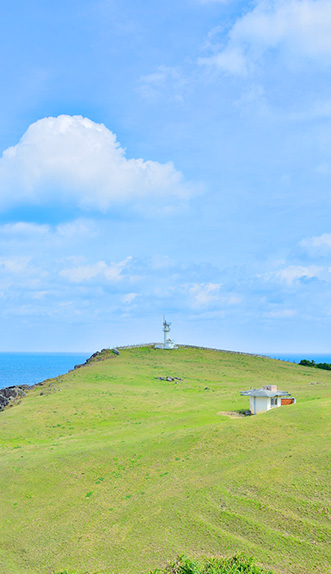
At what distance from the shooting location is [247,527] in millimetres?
23625

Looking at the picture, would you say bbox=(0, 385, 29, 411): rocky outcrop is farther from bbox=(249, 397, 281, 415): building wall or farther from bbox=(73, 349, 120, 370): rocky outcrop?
bbox=(249, 397, 281, 415): building wall

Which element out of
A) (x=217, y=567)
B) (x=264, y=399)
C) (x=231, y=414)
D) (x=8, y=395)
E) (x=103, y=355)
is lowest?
(x=217, y=567)

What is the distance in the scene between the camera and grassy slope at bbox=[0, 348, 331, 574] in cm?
2300

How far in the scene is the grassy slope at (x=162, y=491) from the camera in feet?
75.5

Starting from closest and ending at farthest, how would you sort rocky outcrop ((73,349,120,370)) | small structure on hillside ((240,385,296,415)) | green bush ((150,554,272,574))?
1. green bush ((150,554,272,574))
2. small structure on hillside ((240,385,296,415))
3. rocky outcrop ((73,349,120,370))

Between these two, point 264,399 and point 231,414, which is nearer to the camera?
point 264,399

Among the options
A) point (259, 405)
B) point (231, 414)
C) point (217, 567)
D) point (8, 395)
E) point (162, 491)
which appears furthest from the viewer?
point (8, 395)

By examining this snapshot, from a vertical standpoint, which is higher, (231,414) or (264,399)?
(264,399)

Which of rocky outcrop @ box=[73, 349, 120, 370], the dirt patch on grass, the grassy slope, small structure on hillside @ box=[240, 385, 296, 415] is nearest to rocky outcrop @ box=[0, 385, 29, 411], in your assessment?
the grassy slope

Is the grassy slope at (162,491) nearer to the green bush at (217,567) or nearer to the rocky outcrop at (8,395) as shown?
the green bush at (217,567)

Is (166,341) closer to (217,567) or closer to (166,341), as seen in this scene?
(166,341)

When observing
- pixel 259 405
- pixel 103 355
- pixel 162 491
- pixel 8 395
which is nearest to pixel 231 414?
pixel 259 405

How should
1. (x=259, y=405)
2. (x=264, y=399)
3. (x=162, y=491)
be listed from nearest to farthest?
(x=162, y=491) → (x=264, y=399) → (x=259, y=405)

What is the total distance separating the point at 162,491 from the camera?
29.1 metres
